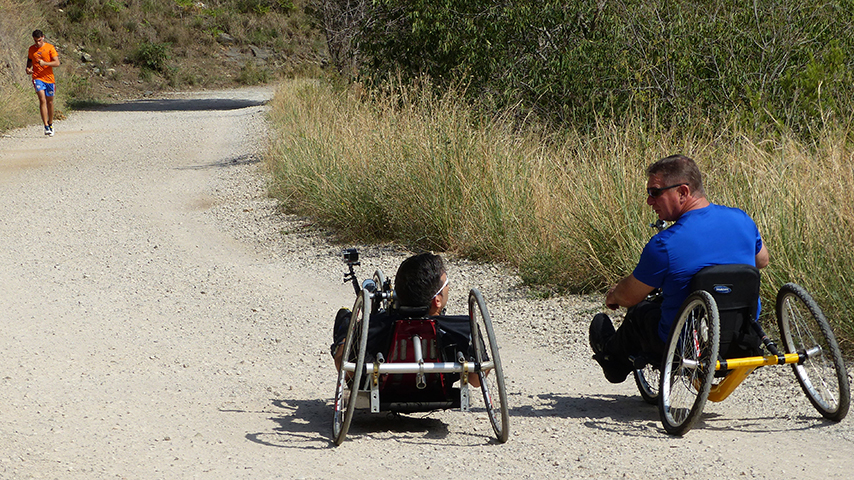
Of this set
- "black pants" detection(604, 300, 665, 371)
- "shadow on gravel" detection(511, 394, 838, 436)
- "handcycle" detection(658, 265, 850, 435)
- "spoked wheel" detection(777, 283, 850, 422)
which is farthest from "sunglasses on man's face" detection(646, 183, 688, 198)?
"shadow on gravel" detection(511, 394, 838, 436)

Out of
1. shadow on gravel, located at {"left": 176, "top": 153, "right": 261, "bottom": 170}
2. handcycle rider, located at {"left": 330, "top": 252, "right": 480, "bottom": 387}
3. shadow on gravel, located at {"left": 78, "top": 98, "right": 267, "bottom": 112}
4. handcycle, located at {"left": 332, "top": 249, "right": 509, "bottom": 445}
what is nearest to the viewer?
handcycle, located at {"left": 332, "top": 249, "right": 509, "bottom": 445}

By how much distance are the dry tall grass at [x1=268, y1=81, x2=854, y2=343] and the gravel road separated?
37 centimetres

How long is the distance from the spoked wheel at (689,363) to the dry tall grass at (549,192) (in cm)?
160

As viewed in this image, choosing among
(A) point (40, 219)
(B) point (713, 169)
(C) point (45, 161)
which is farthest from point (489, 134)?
(C) point (45, 161)

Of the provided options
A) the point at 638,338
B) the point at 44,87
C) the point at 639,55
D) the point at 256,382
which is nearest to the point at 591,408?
the point at 638,338

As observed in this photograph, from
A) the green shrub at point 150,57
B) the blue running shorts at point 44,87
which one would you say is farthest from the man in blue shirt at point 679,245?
the green shrub at point 150,57

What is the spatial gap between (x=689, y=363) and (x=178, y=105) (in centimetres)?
2685

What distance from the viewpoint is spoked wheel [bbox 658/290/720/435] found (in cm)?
380

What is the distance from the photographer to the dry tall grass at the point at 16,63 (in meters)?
20.1

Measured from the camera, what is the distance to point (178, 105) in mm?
28844

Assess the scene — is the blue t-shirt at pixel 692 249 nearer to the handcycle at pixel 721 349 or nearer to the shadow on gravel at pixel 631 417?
the handcycle at pixel 721 349

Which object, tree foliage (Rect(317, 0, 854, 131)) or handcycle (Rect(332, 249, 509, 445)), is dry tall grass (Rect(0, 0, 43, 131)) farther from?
handcycle (Rect(332, 249, 509, 445))

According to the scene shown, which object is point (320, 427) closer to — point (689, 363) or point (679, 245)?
point (689, 363)

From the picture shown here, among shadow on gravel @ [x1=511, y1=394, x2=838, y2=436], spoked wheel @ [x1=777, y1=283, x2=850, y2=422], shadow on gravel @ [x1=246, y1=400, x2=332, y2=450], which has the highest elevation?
spoked wheel @ [x1=777, y1=283, x2=850, y2=422]
